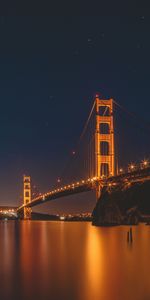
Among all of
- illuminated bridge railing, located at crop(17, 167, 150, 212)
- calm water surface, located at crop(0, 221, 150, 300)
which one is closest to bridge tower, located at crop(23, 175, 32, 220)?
illuminated bridge railing, located at crop(17, 167, 150, 212)

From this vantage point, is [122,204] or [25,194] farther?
[25,194]

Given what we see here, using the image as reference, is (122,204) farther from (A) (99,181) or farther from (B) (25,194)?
(B) (25,194)

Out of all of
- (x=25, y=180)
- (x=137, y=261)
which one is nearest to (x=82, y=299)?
(x=137, y=261)

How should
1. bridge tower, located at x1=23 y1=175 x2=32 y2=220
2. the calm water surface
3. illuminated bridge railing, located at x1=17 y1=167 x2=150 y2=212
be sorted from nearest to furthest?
the calm water surface → illuminated bridge railing, located at x1=17 y1=167 x2=150 y2=212 → bridge tower, located at x1=23 y1=175 x2=32 y2=220

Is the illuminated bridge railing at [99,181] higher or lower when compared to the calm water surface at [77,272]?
higher

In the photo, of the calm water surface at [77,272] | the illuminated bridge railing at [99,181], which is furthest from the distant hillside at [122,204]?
the calm water surface at [77,272]

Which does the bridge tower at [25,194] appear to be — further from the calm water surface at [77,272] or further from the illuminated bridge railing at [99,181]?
the calm water surface at [77,272]

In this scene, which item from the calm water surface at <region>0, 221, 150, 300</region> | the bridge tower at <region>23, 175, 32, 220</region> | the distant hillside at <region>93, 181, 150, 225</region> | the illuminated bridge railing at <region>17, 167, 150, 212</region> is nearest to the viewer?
the calm water surface at <region>0, 221, 150, 300</region>

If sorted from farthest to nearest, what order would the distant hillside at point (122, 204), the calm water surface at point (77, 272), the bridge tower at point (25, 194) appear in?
1. the bridge tower at point (25, 194)
2. the distant hillside at point (122, 204)
3. the calm water surface at point (77, 272)

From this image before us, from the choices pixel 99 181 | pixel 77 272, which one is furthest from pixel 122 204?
pixel 77 272

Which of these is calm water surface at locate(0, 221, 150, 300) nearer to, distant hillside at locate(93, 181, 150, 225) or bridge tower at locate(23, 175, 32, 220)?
distant hillside at locate(93, 181, 150, 225)

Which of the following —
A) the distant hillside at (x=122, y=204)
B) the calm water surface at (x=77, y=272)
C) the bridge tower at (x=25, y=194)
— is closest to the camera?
the calm water surface at (x=77, y=272)

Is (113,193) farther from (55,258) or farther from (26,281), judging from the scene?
(26,281)

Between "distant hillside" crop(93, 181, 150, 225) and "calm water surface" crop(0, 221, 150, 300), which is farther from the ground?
"distant hillside" crop(93, 181, 150, 225)
